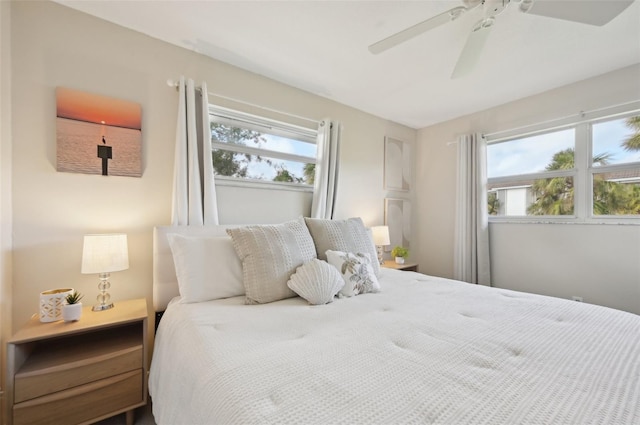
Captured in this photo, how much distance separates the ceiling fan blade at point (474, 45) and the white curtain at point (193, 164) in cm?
185

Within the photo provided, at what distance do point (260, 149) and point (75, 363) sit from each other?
1.90m

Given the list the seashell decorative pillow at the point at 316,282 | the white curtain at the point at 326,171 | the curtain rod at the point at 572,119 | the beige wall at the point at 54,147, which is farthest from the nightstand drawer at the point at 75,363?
the curtain rod at the point at 572,119

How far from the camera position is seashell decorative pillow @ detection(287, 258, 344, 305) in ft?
4.87

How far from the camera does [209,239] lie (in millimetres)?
1692

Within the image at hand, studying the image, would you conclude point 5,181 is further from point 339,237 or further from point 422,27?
point 422,27

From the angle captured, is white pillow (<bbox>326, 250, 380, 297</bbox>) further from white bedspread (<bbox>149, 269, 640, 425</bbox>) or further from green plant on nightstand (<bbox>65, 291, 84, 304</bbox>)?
green plant on nightstand (<bbox>65, 291, 84, 304</bbox>)

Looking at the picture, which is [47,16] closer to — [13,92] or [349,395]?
[13,92]

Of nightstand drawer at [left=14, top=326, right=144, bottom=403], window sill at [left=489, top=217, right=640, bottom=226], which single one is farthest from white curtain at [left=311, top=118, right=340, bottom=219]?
window sill at [left=489, top=217, right=640, bottom=226]

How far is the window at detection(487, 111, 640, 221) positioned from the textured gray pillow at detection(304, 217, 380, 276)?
203cm

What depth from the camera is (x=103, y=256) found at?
4.93ft

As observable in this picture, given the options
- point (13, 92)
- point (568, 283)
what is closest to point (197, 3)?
point (13, 92)

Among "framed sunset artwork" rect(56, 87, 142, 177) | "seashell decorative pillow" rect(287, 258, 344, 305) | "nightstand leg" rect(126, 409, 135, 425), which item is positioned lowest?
"nightstand leg" rect(126, 409, 135, 425)

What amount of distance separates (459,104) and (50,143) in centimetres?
364

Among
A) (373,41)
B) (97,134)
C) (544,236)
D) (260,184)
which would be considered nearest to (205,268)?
(260,184)
